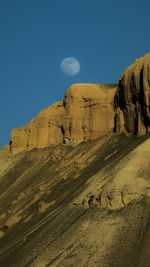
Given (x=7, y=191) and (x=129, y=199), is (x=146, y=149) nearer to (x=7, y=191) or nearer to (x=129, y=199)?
(x=129, y=199)

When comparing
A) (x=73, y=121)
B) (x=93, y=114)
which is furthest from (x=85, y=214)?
(x=73, y=121)

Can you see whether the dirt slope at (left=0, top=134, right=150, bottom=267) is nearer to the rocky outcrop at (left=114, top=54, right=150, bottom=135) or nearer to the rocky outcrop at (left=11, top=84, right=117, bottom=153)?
the rocky outcrop at (left=114, top=54, right=150, bottom=135)

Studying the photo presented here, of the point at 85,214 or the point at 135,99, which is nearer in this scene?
the point at 85,214

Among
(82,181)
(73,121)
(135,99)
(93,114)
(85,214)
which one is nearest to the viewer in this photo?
(85,214)

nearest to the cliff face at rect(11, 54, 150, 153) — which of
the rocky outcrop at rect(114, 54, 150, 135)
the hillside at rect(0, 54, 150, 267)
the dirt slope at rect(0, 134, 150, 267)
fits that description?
the rocky outcrop at rect(114, 54, 150, 135)

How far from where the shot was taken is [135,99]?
43344mm

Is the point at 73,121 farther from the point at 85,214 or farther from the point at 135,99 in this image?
the point at 85,214

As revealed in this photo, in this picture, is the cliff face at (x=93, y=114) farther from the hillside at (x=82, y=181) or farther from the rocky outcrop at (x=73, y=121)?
the hillside at (x=82, y=181)

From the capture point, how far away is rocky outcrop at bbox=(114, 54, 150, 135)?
40625mm

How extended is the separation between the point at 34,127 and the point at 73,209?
3365 cm

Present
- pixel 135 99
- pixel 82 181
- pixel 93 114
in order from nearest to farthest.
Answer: pixel 82 181
pixel 135 99
pixel 93 114

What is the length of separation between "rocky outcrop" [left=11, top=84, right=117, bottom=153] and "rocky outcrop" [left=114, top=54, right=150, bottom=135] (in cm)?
343

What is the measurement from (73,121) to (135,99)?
1277cm

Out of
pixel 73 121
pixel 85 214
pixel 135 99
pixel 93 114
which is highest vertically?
pixel 93 114
